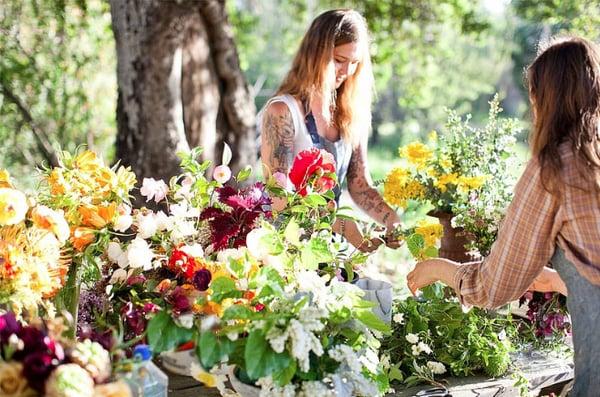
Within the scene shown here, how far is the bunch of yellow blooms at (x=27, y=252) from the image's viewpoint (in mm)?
1406

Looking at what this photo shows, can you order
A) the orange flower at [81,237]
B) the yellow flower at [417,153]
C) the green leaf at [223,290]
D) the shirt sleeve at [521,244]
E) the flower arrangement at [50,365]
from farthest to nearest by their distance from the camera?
the yellow flower at [417,153] < the orange flower at [81,237] < the shirt sleeve at [521,244] < the green leaf at [223,290] < the flower arrangement at [50,365]

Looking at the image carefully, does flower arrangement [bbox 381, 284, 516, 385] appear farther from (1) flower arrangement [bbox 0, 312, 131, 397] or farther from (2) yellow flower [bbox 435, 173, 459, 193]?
(1) flower arrangement [bbox 0, 312, 131, 397]

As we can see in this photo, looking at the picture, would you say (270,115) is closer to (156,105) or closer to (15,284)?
(15,284)

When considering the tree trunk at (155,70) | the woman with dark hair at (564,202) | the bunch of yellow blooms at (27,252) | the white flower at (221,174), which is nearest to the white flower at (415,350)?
the woman with dark hair at (564,202)

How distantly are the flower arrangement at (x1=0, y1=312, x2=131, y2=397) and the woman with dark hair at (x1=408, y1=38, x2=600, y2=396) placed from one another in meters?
0.81

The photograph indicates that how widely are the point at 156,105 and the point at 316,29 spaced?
2.64m

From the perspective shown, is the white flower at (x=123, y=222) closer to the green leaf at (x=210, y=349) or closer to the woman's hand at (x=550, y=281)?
the green leaf at (x=210, y=349)

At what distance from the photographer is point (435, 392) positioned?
173 cm

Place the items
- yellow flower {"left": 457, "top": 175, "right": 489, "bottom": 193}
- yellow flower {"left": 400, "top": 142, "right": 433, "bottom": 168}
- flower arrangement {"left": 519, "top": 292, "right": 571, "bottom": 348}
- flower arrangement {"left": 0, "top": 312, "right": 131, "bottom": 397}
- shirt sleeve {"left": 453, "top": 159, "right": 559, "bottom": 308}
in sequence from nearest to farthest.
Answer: flower arrangement {"left": 0, "top": 312, "right": 131, "bottom": 397}, shirt sleeve {"left": 453, "top": 159, "right": 559, "bottom": 308}, flower arrangement {"left": 519, "top": 292, "right": 571, "bottom": 348}, yellow flower {"left": 457, "top": 175, "right": 489, "bottom": 193}, yellow flower {"left": 400, "top": 142, "right": 433, "bottom": 168}

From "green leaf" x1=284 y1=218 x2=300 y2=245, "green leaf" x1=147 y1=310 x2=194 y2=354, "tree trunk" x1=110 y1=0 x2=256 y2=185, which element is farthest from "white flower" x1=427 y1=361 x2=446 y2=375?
"tree trunk" x1=110 y1=0 x2=256 y2=185

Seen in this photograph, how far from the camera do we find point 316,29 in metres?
→ 2.44

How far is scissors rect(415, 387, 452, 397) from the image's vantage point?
1.71 meters

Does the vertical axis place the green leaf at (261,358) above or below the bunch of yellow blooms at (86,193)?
below

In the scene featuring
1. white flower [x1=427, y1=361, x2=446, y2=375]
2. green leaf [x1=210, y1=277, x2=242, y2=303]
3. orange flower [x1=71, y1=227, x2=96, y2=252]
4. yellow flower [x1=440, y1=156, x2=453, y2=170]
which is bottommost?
white flower [x1=427, y1=361, x2=446, y2=375]
